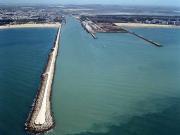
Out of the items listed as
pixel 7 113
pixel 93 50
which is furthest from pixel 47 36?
pixel 7 113

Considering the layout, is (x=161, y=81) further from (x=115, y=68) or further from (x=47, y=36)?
(x=47, y=36)

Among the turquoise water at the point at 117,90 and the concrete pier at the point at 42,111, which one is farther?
the turquoise water at the point at 117,90

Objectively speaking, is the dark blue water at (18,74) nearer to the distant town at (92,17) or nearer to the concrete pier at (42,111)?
the concrete pier at (42,111)

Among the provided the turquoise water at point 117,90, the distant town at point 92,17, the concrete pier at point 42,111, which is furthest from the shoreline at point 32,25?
the concrete pier at point 42,111

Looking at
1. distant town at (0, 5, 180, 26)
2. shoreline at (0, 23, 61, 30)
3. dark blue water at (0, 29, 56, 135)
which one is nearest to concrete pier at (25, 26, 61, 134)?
dark blue water at (0, 29, 56, 135)

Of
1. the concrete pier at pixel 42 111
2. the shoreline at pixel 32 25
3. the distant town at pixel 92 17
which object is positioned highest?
the distant town at pixel 92 17

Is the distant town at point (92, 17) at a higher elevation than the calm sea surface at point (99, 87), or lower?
higher

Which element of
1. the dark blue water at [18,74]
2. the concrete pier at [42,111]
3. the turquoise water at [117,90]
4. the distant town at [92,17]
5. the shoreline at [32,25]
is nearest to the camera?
the concrete pier at [42,111]

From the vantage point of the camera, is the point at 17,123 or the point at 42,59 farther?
the point at 42,59
